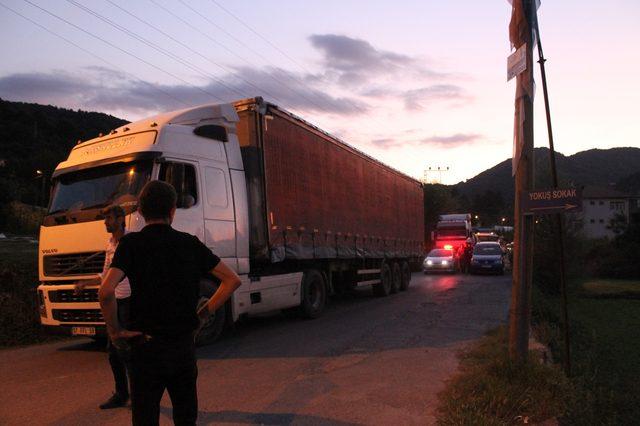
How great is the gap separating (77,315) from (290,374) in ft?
9.99

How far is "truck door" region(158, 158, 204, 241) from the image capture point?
7725mm

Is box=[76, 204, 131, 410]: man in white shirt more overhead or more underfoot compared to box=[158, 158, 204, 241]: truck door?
more underfoot

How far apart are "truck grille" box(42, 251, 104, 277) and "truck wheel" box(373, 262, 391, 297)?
10.6 meters

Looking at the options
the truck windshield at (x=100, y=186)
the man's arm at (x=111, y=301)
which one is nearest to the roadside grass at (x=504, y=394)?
the man's arm at (x=111, y=301)

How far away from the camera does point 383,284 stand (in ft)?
55.3

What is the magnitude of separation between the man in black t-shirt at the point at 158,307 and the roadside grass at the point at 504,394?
263 cm

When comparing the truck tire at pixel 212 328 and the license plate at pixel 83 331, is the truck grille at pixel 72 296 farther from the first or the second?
the truck tire at pixel 212 328

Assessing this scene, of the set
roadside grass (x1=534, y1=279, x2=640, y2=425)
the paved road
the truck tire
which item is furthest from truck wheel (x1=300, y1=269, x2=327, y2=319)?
roadside grass (x1=534, y1=279, x2=640, y2=425)

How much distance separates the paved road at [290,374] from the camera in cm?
519

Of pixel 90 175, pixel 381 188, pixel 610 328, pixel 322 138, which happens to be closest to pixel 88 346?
pixel 90 175

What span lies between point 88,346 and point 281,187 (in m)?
4.22

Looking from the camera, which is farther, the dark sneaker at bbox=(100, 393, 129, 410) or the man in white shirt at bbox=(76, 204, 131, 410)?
the dark sneaker at bbox=(100, 393, 129, 410)

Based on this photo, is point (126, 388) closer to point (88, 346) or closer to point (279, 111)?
point (88, 346)

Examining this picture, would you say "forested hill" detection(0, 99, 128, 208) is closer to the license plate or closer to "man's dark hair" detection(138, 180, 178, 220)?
the license plate
